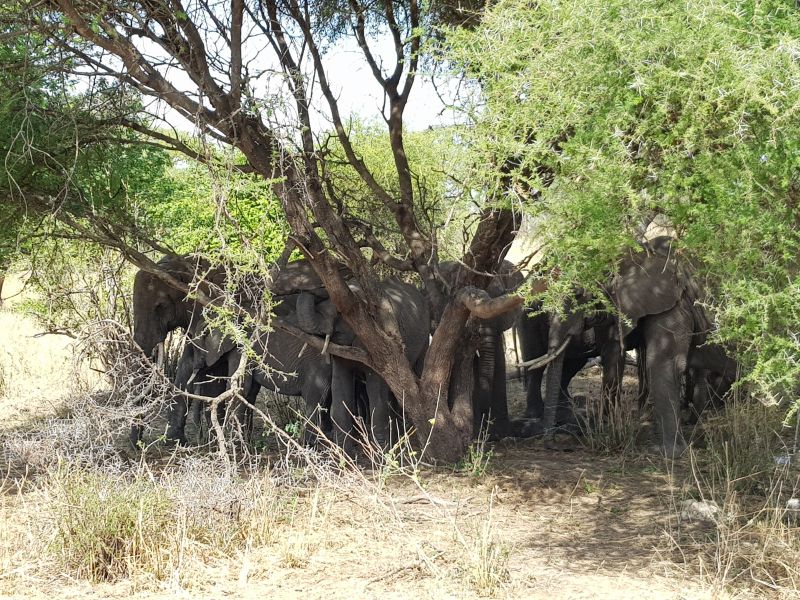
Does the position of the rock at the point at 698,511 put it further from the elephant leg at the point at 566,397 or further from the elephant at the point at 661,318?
the elephant leg at the point at 566,397

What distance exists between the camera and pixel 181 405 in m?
11.3

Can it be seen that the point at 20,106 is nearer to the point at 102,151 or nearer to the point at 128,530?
the point at 102,151

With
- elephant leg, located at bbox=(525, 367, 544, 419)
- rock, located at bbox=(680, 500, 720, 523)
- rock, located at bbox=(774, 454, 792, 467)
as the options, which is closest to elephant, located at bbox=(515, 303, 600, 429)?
elephant leg, located at bbox=(525, 367, 544, 419)

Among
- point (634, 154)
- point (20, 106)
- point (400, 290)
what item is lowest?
point (400, 290)

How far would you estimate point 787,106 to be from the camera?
5.30 m

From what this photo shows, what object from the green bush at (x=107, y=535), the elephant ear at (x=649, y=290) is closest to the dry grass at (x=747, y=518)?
the elephant ear at (x=649, y=290)

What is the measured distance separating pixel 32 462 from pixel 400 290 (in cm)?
490

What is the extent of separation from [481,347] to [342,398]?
1.70 m

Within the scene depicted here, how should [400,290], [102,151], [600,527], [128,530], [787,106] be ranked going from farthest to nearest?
1. [400,290]
2. [102,151]
3. [600,527]
4. [128,530]
5. [787,106]

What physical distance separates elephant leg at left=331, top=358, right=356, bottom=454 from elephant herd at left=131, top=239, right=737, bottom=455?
12 millimetres

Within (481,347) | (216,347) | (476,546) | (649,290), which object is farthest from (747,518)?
(216,347)

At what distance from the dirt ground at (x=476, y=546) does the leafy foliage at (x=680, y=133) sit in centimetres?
155

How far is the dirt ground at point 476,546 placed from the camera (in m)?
6.16

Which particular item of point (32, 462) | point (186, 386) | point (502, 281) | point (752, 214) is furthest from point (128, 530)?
point (502, 281)
